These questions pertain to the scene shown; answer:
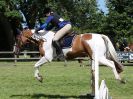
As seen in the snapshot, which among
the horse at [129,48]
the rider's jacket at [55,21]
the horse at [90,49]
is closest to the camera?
the horse at [90,49]

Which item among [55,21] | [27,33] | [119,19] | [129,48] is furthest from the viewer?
[119,19]

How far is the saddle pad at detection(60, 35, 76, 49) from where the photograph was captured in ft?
44.6

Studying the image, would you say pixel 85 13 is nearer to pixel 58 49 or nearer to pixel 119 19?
pixel 119 19

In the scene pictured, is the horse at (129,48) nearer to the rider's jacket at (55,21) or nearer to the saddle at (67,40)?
the saddle at (67,40)

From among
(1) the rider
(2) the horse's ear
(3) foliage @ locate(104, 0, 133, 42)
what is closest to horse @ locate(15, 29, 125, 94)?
(1) the rider

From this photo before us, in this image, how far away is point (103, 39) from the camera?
13.4 m

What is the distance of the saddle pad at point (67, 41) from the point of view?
1360cm

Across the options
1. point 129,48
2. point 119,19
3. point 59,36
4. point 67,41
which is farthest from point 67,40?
point 119,19

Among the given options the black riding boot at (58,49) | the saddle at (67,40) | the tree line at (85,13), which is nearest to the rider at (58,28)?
the black riding boot at (58,49)

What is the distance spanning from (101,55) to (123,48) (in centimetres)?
2774

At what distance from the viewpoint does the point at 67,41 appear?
1368 centimetres

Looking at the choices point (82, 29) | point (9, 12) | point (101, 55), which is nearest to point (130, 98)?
point (101, 55)

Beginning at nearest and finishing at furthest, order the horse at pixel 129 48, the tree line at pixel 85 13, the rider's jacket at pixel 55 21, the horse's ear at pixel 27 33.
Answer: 1. the rider's jacket at pixel 55 21
2. the horse's ear at pixel 27 33
3. the horse at pixel 129 48
4. the tree line at pixel 85 13

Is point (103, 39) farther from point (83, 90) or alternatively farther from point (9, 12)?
point (9, 12)
